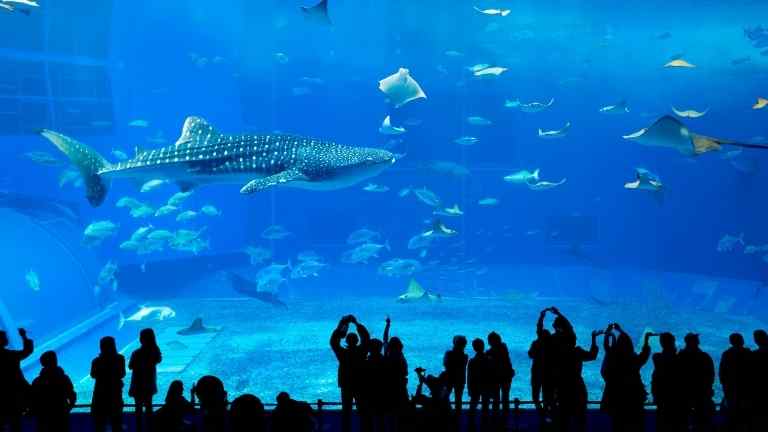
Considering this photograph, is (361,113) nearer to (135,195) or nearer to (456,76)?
(456,76)

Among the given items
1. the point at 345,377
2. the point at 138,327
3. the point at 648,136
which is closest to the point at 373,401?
the point at 345,377

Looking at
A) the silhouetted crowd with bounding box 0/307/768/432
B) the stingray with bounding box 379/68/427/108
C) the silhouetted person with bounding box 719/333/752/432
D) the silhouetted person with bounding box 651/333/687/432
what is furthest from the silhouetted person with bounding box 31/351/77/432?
the stingray with bounding box 379/68/427/108

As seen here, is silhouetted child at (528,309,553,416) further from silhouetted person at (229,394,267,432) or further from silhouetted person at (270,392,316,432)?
silhouetted person at (229,394,267,432)

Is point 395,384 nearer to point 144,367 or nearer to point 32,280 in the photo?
point 144,367

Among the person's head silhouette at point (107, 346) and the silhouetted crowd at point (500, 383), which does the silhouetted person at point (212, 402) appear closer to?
the silhouetted crowd at point (500, 383)

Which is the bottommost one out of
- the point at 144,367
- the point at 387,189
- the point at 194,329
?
the point at 194,329

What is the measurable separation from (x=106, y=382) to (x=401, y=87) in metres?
7.16

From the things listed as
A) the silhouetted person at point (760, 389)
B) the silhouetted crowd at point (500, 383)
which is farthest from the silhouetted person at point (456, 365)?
the silhouetted person at point (760, 389)

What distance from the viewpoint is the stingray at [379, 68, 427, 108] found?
30.4 feet

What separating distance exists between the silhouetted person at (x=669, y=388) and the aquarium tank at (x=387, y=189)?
165 inches

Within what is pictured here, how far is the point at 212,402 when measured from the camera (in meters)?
2.54

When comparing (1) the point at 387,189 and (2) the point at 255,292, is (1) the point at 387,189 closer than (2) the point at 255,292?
No

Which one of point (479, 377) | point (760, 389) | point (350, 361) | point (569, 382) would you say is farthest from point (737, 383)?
point (350, 361)

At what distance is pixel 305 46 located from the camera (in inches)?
1085
